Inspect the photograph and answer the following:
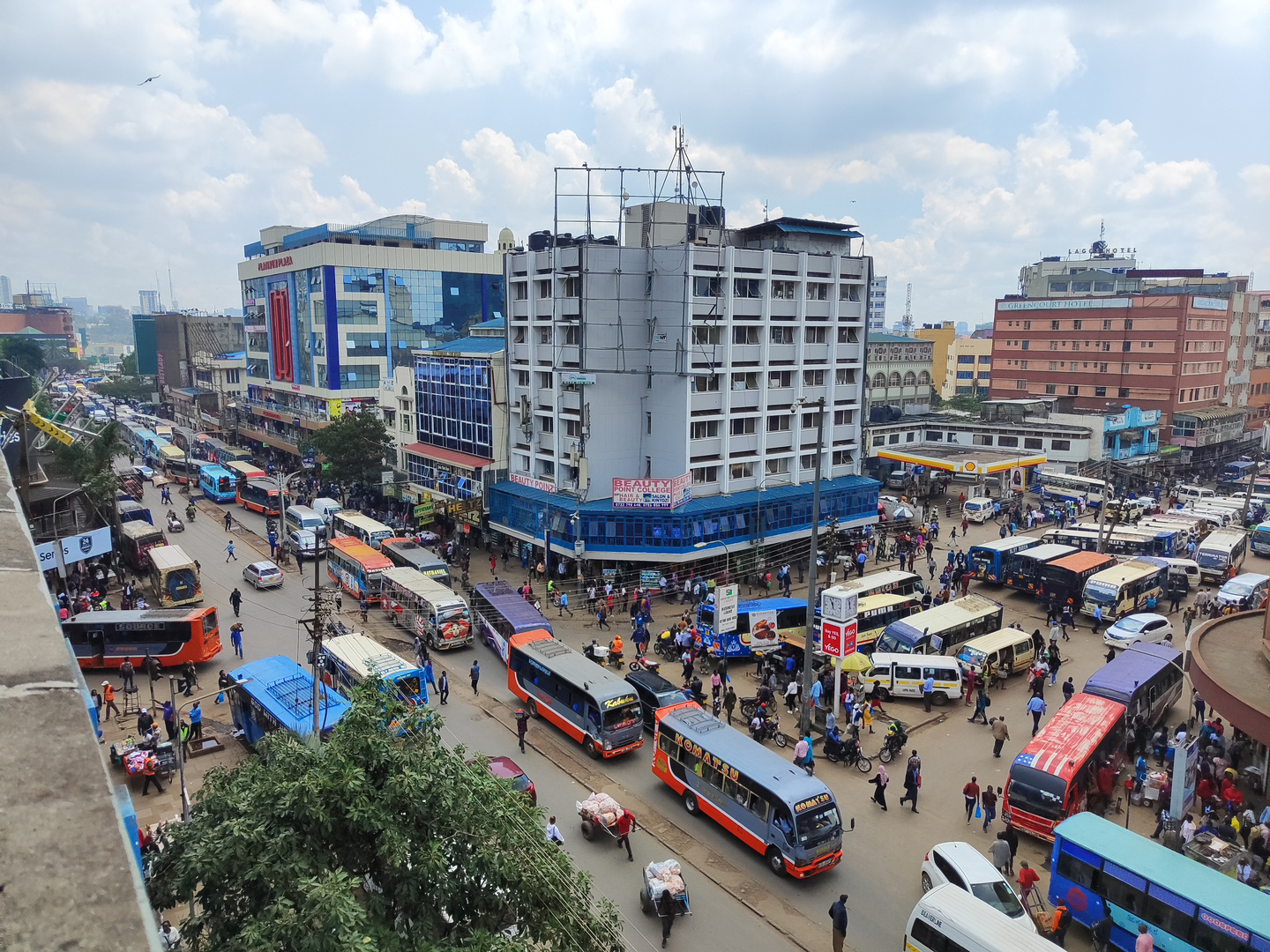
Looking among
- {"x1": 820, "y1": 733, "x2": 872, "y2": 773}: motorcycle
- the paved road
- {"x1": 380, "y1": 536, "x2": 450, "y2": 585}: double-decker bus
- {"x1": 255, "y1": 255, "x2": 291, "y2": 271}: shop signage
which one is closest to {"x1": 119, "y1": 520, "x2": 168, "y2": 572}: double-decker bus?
{"x1": 380, "y1": 536, "x2": 450, "y2": 585}: double-decker bus

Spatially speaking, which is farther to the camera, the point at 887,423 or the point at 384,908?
the point at 887,423

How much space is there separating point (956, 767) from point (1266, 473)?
55954 mm

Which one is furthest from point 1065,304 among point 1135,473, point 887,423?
point 887,423

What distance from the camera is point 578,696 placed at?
2170cm

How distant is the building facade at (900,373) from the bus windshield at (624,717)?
46.5 m

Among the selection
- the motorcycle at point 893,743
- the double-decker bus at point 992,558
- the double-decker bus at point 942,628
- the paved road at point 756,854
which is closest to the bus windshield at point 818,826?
the paved road at point 756,854

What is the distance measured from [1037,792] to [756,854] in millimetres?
6077

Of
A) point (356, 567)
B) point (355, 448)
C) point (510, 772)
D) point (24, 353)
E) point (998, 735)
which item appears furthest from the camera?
point (24, 353)

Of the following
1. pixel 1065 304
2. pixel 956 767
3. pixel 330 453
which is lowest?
pixel 956 767

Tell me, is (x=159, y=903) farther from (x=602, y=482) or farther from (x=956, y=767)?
(x=602, y=482)

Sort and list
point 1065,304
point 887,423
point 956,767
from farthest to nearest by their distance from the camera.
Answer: point 1065,304
point 887,423
point 956,767

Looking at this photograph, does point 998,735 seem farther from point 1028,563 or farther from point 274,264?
point 274,264

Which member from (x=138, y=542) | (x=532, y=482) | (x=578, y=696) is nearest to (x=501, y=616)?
(x=578, y=696)

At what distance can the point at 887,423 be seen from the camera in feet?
196
